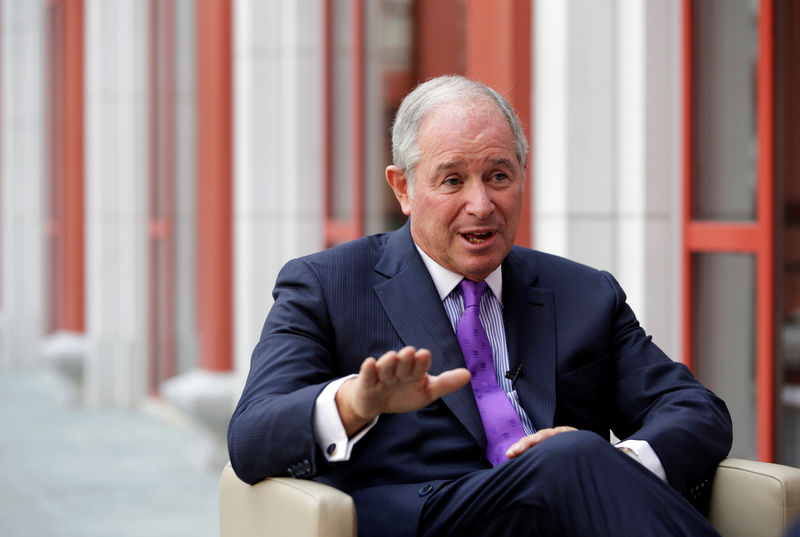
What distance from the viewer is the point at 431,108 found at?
2729 mm

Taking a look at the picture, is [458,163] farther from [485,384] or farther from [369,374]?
[369,374]

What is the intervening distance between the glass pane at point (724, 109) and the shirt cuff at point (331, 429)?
2.22 metres

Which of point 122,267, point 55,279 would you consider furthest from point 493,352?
point 55,279

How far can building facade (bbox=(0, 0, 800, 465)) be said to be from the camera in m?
4.15

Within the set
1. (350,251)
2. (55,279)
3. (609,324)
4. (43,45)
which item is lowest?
(55,279)

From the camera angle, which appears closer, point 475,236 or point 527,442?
point 527,442

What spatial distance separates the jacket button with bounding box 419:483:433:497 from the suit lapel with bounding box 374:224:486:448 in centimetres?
18

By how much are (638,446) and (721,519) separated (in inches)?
10.0

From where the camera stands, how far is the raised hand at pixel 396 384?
2.20 m

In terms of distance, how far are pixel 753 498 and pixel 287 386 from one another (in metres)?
1.06

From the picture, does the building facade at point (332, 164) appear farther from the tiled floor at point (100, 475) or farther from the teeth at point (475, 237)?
the teeth at point (475, 237)

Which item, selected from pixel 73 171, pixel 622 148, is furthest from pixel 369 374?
pixel 73 171

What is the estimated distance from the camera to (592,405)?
287 cm

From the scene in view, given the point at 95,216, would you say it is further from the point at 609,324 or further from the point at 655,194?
the point at 609,324
